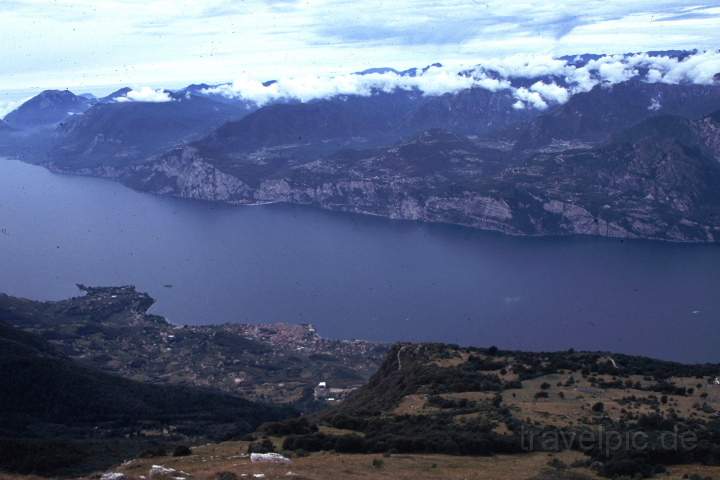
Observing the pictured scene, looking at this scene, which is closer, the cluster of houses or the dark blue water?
the cluster of houses

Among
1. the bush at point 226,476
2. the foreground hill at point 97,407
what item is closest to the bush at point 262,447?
the bush at point 226,476

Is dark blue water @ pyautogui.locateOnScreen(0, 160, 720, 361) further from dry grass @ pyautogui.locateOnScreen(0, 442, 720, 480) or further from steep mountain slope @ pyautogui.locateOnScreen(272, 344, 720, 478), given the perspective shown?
dry grass @ pyautogui.locateOnScreen(0, 442, 720, 480)

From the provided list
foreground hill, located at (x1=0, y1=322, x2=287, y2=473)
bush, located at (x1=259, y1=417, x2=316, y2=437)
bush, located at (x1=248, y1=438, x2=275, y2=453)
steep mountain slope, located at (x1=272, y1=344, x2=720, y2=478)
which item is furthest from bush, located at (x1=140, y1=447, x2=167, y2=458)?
foreground hill, located at (x1=0, y1=322, x2=287, y2=473)

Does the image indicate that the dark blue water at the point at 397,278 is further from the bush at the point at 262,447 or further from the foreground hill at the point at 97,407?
the bush at the point at 262,447

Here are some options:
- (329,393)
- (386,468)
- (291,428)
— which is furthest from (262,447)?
(329,393)

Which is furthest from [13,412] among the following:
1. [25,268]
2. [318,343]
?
[25,268]

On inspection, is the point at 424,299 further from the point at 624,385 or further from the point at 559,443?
the point at 559,443
